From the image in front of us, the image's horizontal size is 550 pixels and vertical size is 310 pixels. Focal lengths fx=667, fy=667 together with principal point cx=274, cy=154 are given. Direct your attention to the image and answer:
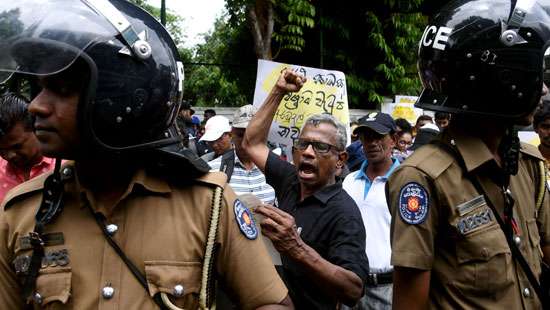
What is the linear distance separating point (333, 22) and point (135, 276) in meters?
14.3

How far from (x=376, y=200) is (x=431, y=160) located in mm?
2202

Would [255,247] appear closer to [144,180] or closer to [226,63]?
[144,180]

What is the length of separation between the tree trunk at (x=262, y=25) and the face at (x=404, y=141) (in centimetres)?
633

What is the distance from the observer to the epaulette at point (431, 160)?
250 centimetres

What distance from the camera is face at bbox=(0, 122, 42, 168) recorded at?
3896mm

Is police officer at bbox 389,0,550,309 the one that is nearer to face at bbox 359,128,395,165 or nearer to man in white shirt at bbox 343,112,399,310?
man in white shirt at bbox 343,112,399,310

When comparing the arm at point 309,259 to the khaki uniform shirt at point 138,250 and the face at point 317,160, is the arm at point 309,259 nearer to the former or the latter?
the face at point 317,160

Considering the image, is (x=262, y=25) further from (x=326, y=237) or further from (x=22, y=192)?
(x=22, y=192)

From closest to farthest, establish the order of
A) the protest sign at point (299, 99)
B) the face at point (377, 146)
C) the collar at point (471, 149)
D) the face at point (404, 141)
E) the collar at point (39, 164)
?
the collar at point (471, 149), the collar at point (39, 164), the face at point (377, 146), the protest sign at point (299, 99), the face at point (404, 141)

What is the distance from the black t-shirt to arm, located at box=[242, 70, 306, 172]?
1.42 ft

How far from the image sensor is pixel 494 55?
255cm

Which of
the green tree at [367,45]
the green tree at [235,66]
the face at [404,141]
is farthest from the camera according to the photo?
the green tree at [235,66]

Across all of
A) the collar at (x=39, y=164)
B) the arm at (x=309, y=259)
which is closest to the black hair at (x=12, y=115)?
the collar at (x=39, y=164)

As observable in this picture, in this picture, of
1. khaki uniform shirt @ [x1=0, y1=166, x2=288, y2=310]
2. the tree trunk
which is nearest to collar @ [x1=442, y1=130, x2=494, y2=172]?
khaki uniform shirt @ [x1=0, y1=166, x2=288, y2=310]
